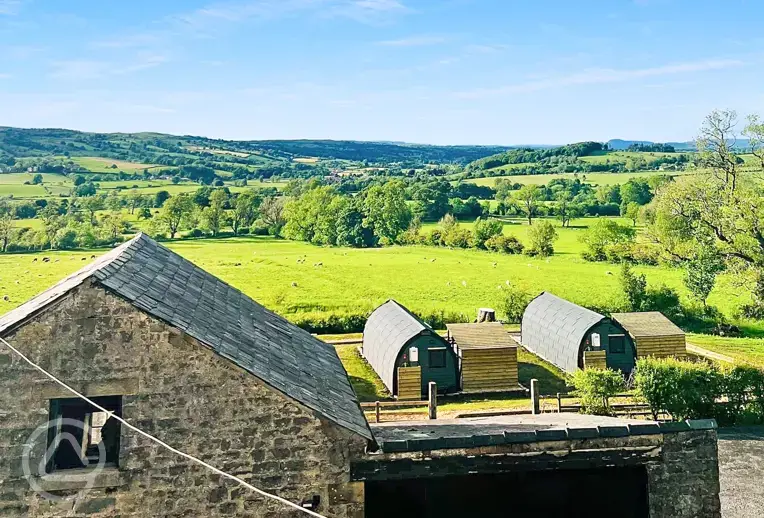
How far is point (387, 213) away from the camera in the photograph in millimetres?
90938

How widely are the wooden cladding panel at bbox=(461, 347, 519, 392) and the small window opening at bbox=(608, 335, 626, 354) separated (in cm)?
538

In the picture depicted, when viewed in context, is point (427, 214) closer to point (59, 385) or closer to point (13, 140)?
point (59, 385)

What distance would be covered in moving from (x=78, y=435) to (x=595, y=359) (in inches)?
996

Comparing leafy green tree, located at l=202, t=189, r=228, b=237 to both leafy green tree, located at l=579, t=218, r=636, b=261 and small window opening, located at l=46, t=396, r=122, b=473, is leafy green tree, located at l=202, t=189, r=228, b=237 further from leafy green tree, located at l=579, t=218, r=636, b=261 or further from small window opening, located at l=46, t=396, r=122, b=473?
small window opening, located at l=46, t=396, r=122, b=473

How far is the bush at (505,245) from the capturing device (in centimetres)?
7244

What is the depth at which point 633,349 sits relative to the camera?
97.5ft

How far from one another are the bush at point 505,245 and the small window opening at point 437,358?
46761 mm

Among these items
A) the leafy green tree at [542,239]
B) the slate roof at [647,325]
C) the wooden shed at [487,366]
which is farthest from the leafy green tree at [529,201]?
the wooden shed at [487,366]

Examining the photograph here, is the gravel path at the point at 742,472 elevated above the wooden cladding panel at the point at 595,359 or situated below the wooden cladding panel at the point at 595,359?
Answer: above

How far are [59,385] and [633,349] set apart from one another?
27561mm

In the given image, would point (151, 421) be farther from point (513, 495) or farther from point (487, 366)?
point (487, 366)

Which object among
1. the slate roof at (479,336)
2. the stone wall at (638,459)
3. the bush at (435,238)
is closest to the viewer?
the stone wall at (638,459)

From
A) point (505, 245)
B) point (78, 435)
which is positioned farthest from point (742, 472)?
point (505, 245)

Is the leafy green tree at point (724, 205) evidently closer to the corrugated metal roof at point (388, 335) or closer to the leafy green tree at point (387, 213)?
the corrugated metal roof at point (388, 335)
